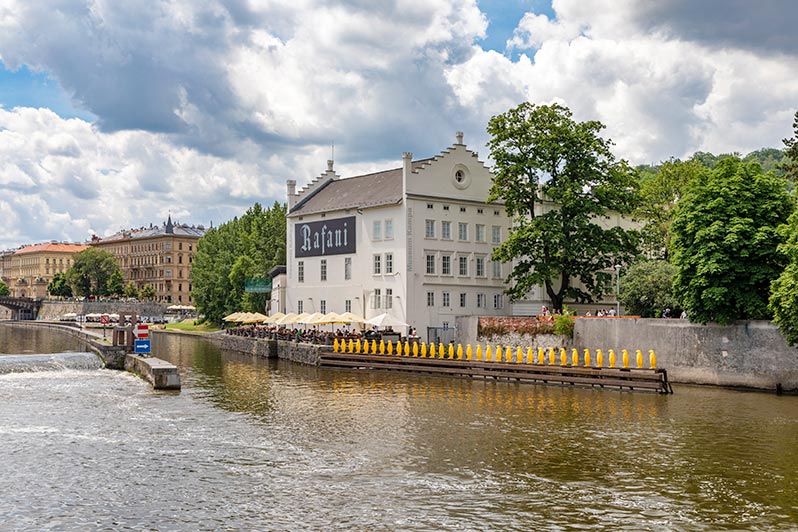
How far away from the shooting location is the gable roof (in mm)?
67750

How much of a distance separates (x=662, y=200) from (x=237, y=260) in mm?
54105

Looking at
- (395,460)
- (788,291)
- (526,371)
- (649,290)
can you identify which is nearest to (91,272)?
(649,290)

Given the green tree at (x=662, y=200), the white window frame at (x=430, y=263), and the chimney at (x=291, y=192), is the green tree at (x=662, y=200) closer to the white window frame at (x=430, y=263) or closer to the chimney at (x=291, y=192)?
the white window frame at (x=430, y=263)

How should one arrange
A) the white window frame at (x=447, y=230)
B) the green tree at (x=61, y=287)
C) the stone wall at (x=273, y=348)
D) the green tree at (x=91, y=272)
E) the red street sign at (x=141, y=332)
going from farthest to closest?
the green tree at (x=61, y=287) → the green tree at (x=91, y=272) → the white window frame at (x=447, y=230) → the stone wall at (x=273, y=348) → the red street sign at (x=141, y=332)

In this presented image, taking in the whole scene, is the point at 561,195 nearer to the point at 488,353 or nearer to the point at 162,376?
the point at 488,353

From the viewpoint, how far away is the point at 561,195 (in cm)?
5716

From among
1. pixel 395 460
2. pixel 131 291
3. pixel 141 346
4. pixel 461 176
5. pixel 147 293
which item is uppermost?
pixel 461 176

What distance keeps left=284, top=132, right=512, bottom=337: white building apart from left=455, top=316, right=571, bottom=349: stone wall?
7202mm

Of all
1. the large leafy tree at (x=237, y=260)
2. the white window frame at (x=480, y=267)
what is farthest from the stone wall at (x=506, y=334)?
the large leafy tree at (x=237, y=260)

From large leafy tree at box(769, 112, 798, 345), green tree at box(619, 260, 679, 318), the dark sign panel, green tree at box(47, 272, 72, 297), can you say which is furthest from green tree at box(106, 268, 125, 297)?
large leafy tree at box(769, 112, 798, 345)

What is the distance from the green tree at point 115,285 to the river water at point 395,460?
500 feet

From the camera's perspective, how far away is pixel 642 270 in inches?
2023

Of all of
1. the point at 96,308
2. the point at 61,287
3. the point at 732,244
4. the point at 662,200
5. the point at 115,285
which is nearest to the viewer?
the point at 732,244

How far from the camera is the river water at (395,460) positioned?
1830 centimetres
